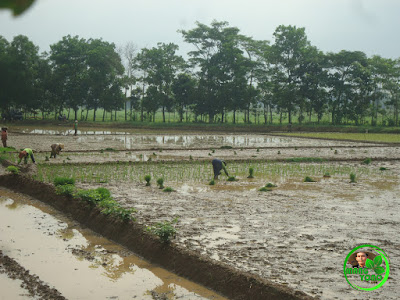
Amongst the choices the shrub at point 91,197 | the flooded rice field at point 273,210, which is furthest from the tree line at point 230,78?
the shrub at point 91,197

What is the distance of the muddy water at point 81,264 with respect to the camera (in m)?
5.54

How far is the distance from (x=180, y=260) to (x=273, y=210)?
150 inches

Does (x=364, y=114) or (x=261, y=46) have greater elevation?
(x=261, y=46)

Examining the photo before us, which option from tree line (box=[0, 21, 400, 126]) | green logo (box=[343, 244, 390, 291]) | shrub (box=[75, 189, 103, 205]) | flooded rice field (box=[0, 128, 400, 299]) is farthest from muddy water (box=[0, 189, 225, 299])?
tree line (box=[0, 21, 400, 126])

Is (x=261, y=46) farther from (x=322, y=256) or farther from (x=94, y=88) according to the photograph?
(x=322, y=256)

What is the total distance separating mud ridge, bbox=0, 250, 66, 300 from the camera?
529cm

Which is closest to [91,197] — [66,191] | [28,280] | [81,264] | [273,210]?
[66,191]

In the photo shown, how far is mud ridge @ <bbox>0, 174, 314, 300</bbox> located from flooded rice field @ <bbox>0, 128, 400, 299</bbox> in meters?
0.23

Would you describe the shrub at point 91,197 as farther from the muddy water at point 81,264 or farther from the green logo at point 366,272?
the green logo at point 366,272

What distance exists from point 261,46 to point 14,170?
4464cm

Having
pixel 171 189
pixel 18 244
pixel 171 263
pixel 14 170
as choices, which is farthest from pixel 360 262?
pixel 14 170

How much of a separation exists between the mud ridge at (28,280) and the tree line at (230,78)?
43.6m

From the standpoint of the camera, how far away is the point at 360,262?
16.6 feet

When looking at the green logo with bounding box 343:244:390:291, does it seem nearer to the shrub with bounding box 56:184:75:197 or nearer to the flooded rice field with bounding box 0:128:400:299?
the flooded rice field with bounding box 0:128:400:299
